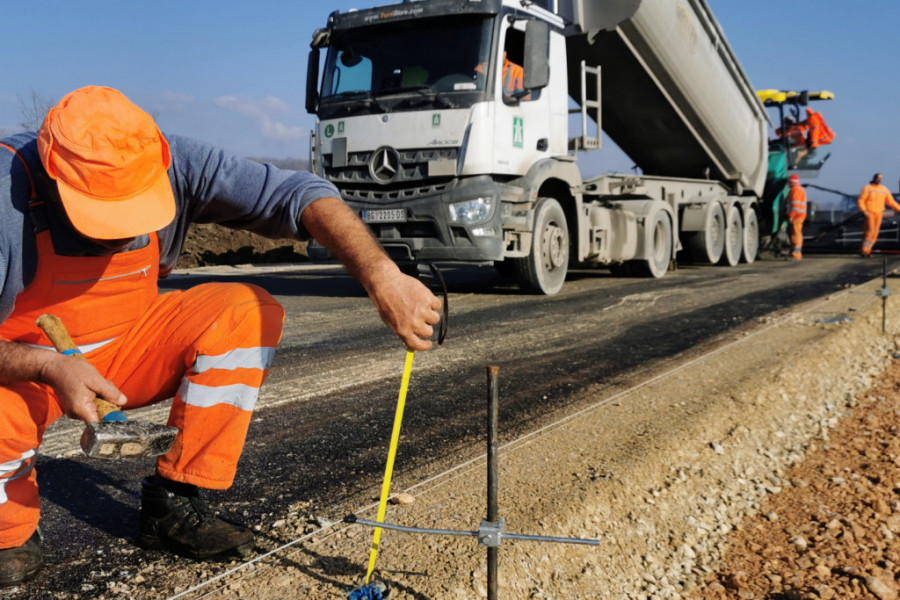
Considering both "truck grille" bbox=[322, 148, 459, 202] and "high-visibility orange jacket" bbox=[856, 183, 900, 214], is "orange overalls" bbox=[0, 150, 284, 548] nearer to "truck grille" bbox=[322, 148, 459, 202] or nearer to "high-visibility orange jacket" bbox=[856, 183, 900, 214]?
"truck grille" bbox=[322, 148, 459, 202]

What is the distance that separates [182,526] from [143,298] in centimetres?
68

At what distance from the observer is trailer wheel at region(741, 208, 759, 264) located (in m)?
15.5

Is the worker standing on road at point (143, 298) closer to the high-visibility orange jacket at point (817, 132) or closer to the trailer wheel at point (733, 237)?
the trailer wheel at point (733, 237)

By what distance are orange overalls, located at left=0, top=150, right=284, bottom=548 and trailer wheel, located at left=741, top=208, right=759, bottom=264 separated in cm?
1453

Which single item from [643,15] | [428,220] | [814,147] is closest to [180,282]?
[428,220]

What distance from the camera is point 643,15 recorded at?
950cm

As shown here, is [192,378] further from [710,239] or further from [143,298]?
[710,239]

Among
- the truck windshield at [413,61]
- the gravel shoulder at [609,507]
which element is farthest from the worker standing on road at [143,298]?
the truck windshield at [413,61]

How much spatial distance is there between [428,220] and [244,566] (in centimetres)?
606

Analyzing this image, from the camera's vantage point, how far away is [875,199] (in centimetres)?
1695

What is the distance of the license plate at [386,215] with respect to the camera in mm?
8250

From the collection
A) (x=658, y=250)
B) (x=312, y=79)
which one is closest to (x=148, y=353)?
(x=312, y=79)

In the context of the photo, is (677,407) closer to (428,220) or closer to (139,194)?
(139,194)

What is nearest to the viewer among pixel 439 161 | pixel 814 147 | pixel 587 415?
pixel 587 415
